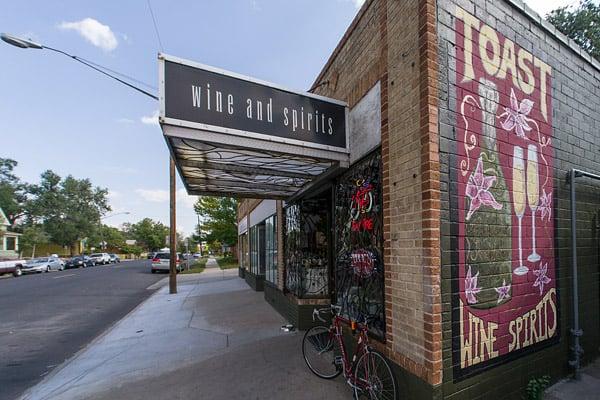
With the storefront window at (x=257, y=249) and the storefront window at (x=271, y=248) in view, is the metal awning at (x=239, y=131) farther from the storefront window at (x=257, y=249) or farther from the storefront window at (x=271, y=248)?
the storefront window at (x=257, y=249)

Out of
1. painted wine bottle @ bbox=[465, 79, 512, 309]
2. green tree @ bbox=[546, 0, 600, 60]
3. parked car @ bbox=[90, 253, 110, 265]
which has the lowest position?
parked car @ bbox=[90, 253, 110, 265]

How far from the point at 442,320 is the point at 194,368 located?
3674mm

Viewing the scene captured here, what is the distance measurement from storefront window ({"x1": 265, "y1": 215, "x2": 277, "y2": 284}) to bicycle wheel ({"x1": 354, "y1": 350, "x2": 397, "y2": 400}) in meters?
5.78

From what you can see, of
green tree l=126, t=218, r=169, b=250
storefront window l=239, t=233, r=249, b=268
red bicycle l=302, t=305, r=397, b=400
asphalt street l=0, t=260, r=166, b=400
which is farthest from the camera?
green tree l=126, t=218, r=169, b=250

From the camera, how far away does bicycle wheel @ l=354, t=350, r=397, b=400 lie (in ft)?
11.2

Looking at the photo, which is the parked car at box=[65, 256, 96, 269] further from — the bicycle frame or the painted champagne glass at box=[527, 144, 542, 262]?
the painted champagne glass at box=[527, 144, 542, 262]

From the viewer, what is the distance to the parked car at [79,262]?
36853 millimetres

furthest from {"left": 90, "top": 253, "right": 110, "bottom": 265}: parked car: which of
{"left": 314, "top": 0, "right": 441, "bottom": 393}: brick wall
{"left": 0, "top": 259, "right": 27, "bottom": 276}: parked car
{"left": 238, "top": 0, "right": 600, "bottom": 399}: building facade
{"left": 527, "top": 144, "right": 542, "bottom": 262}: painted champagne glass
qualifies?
{"left": 527, "top": 144, "right": 542, "bottom": 262}: painted champagne glass

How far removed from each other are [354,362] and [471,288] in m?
1.56

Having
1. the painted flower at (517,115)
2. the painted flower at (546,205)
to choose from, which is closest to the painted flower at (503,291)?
the painted flower at (546,205)

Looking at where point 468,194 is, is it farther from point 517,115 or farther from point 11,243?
point 11,243

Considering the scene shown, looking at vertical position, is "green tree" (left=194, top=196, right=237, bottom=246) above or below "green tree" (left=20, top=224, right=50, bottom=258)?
above

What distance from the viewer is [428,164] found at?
2.97 m

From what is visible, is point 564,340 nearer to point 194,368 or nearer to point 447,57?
point 447,57
